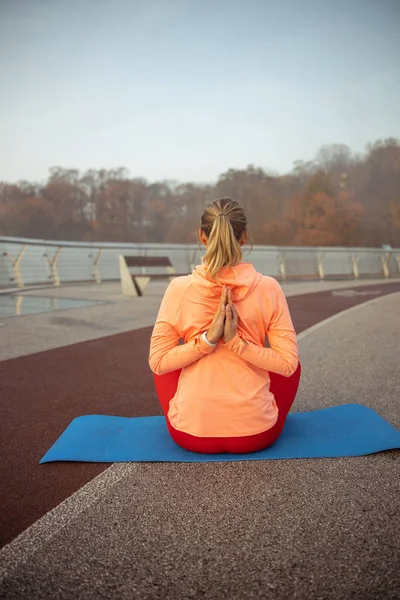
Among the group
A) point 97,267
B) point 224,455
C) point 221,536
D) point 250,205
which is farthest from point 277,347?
point 250,205

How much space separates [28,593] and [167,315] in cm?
150

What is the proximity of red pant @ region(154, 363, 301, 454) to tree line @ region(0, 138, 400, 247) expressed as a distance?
2385 inches

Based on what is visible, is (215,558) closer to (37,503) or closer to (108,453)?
(37,503)

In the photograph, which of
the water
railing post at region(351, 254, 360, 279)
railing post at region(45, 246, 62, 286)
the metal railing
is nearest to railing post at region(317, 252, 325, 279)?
the metal railing

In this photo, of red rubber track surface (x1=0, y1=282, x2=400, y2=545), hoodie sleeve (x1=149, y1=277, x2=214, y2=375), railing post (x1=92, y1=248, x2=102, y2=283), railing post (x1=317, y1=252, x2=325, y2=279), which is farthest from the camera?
railing post (x1=317, y1=252, x2=325, y2=279)

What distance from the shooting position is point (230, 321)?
109 inches

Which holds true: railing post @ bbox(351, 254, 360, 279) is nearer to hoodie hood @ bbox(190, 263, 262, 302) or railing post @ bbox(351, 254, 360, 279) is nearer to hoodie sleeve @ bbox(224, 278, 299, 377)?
hoodie sleeve @ bbox(224, 278, 299, 377)

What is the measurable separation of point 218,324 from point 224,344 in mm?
159

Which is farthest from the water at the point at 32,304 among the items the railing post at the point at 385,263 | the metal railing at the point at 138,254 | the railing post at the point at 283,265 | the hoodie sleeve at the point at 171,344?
the railing post at the point at 385,263

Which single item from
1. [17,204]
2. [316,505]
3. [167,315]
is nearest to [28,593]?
[316,505]

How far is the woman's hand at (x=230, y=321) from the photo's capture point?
2771 millimetres

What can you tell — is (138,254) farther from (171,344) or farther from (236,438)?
(236,438)

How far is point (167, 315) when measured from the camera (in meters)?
2.97

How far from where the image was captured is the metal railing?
638 inches
